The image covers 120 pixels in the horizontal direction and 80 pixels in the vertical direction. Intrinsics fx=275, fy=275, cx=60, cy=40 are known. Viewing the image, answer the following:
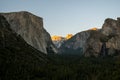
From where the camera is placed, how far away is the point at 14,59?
154375 millimetres

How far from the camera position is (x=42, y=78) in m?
148

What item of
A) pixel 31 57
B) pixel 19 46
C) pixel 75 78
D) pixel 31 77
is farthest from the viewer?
pixel 19 46

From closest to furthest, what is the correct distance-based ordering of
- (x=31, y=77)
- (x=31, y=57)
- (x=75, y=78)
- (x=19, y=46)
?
(x=31, y=77) < (x=75, y=78) < (x=31, y=57) < (x=19, y=46)

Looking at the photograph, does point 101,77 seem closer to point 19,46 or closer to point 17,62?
point 17,62

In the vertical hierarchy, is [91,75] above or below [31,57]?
below

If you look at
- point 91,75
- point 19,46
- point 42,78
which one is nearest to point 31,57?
point 19,46

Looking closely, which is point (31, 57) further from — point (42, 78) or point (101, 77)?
point (101, 77)

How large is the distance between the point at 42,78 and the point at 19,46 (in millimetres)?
44025

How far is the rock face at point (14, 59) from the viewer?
449 ft

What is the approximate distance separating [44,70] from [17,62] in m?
17.4

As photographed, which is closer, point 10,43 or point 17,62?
point 17,62

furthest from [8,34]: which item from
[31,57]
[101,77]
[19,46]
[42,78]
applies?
[101,77]

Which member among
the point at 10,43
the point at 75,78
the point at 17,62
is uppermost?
the point at 10,43

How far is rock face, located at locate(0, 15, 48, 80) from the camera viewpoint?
137 meters
